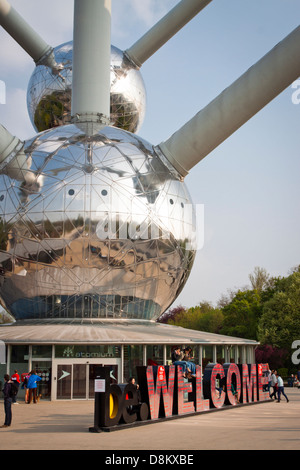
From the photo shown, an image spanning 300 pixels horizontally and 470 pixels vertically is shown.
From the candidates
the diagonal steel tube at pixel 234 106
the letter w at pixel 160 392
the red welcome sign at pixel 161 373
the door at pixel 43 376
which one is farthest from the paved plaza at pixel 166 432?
the diagonal steel tube at pixel 234 106

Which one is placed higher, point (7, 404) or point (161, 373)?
point (161, 373)

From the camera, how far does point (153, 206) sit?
23125 mm

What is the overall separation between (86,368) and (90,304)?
8.26 feet

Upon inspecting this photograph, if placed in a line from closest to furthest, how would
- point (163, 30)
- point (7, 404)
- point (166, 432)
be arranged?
point (166, 432)
point (7, 404)
point (163, 30)

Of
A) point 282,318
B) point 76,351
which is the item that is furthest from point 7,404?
point 282,318

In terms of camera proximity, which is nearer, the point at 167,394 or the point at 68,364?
the point at 167,394

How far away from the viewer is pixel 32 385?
65.5 ft

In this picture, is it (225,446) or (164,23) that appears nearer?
(225,446)

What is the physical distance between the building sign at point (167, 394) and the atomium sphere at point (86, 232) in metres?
5.95

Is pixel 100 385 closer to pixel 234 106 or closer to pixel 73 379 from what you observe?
pixel 73 379

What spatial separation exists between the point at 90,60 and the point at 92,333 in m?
12.5

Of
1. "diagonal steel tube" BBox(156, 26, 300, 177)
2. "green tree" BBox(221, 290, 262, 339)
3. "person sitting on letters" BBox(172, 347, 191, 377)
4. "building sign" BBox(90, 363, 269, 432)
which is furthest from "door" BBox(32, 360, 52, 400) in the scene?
"green tree" BBox(221, 290, 262, 339)
